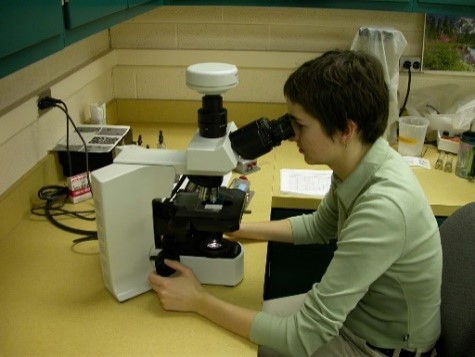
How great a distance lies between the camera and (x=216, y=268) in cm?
126

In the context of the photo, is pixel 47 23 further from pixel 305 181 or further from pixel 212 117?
pixel 305 181

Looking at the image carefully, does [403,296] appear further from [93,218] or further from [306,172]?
[93,218]

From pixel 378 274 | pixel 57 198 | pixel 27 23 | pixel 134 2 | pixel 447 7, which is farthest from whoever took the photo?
pixel 447 7

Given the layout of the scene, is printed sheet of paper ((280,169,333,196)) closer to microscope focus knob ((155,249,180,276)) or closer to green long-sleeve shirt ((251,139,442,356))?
green long-sleeve shirt ((251,139,442,356))

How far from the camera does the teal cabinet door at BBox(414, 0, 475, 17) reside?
1.89m

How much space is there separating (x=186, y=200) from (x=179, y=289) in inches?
8.2

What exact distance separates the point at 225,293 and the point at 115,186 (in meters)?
0.37

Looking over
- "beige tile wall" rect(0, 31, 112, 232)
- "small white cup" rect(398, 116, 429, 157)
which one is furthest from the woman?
"small white cup" rect(398, 116, 429, 157)

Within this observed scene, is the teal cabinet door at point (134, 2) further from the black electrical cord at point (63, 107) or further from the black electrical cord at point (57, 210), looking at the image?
the black electrical cord at point (57, 210)

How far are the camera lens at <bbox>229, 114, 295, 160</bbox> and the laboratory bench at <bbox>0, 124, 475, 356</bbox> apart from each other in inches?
14.6

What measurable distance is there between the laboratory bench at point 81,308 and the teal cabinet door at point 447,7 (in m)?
1.00

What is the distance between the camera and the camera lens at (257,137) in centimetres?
110

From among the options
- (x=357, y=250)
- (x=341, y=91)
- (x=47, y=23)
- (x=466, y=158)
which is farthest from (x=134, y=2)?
(x=466, y=158)

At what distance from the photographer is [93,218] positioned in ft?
5.34
